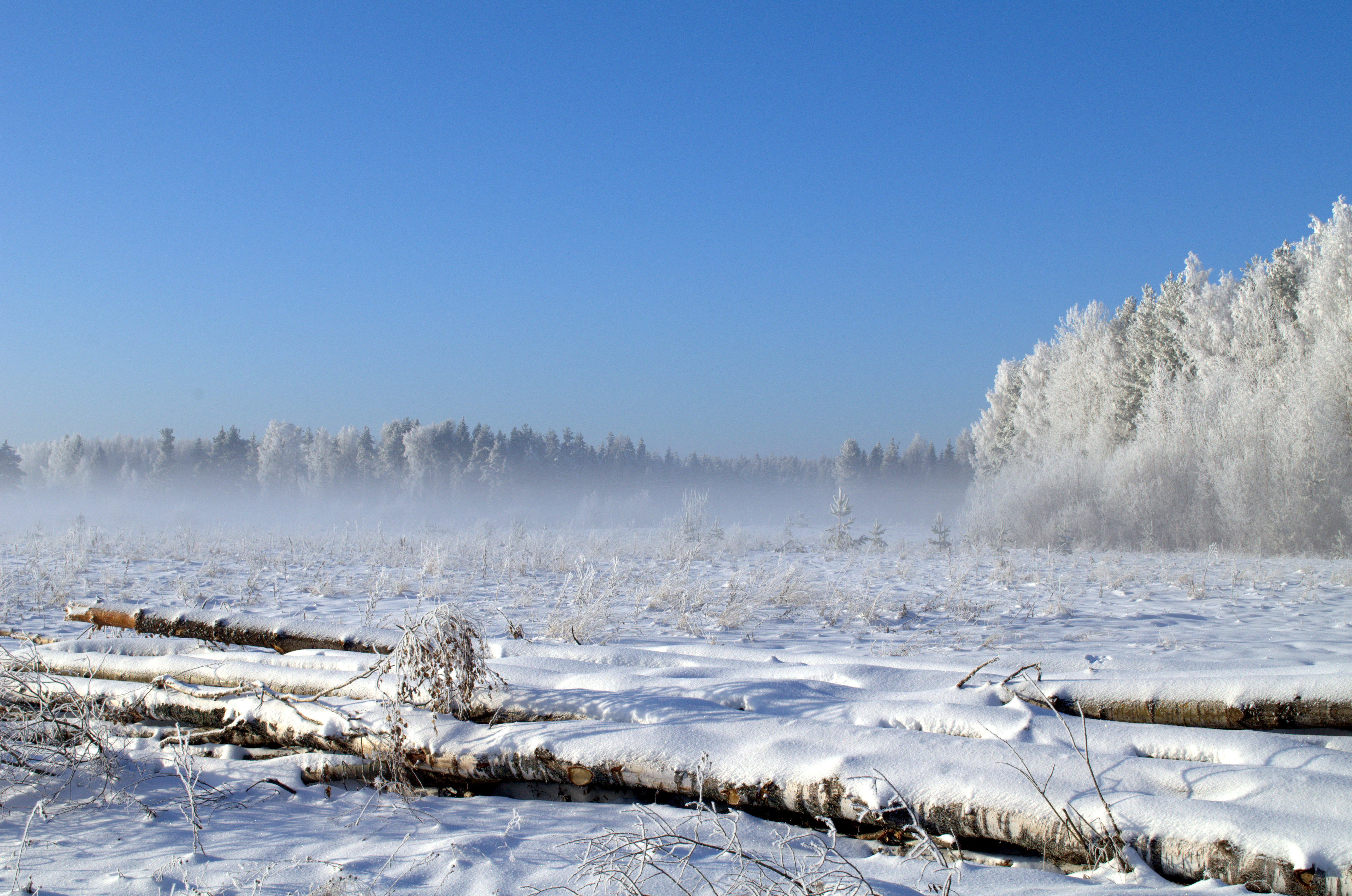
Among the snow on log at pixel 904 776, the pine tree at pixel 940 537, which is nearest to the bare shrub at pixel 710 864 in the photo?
the snow on log at pixel 904 776

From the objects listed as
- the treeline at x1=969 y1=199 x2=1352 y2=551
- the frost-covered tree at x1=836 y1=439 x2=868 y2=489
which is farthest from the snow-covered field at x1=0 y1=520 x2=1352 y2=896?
the frost-covered tree at x1=836 y1=439 x2=868 y2=489

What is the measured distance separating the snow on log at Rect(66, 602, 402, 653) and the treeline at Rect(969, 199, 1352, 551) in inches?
697

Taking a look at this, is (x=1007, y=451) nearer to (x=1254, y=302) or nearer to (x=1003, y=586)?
(x=1254, y=302)

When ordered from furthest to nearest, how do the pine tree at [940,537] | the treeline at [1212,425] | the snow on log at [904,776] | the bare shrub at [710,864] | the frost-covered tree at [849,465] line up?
the frost-covered tree at [849,465]
the pine tree at [940,537]
the treeline at [1212,425]
the snow on log at [904,776]
the bare shrub at [710,864]

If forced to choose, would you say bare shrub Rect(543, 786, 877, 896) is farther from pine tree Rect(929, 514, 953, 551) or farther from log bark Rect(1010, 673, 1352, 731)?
pine tree Rect(929, 514, 953, 551)

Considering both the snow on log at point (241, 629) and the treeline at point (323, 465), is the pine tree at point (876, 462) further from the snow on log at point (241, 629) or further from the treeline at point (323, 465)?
the snow on log at point (241, 629)

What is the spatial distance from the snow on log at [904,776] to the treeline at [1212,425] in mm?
17371

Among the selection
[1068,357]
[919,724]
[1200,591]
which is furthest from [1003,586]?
[1068,357]

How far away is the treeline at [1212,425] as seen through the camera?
15.5 m

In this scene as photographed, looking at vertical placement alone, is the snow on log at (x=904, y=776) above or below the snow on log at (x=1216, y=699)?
below

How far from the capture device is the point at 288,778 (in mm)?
2984

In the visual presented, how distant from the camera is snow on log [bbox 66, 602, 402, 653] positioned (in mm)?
4352

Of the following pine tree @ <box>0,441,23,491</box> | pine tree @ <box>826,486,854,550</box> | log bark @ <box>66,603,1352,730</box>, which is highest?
log bark @ <box>66,603,1352,730</box>

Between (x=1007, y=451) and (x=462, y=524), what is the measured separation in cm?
2616
